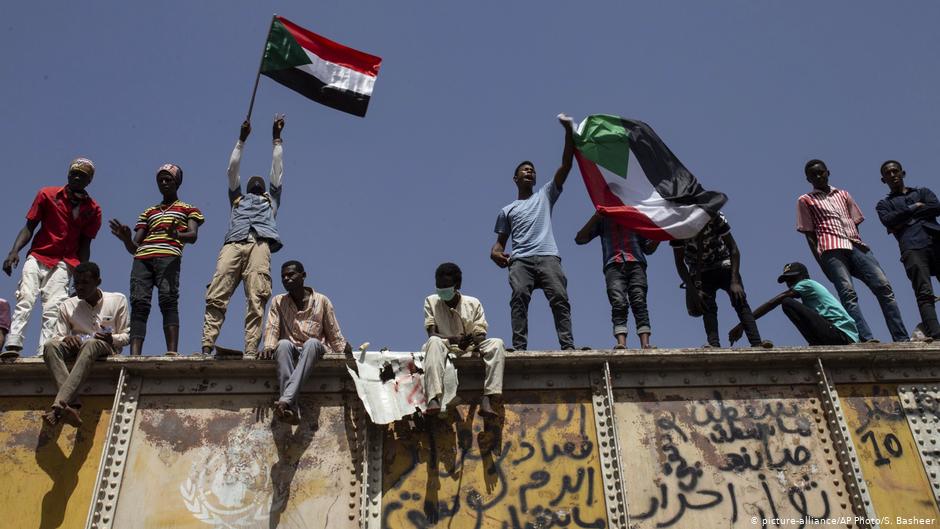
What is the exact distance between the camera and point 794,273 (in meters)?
9.84

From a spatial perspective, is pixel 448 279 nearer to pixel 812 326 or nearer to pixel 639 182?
pixel 639 182

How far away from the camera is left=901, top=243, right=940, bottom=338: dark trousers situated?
8773 millimetres

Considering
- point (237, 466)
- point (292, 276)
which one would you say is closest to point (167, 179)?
point (292, 276)

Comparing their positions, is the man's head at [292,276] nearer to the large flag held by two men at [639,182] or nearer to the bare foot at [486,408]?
the bare foot at [486,408]

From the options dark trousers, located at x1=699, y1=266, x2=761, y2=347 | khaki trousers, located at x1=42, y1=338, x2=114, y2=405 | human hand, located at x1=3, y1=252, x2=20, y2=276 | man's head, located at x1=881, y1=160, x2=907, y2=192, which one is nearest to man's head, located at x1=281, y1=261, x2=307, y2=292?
khaki trousers, located at x1=42, y1=338, x2=114, y2=405

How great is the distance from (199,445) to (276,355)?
102 cm

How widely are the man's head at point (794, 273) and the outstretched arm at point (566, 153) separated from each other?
9.33 ft

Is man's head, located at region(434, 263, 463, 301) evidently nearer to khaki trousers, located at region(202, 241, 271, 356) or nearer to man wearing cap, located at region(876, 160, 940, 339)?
khaki trousers, located at region(202, 241, 271, 356)

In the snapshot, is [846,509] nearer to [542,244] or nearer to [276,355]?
[542,244]

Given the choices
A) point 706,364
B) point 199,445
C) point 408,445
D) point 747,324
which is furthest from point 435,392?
point 747,324

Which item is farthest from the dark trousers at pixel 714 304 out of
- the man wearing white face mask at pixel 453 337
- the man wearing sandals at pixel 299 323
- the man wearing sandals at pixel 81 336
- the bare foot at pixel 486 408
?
the man wearing sandals at pixel 81 336

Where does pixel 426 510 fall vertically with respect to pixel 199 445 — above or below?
below

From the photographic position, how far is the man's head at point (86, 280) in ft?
26.6

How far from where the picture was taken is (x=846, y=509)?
286 inches
